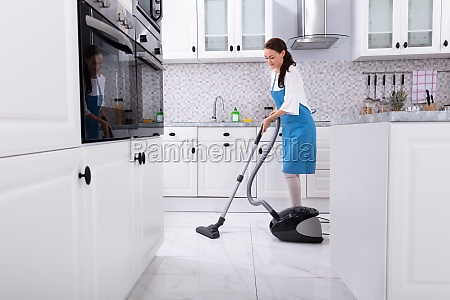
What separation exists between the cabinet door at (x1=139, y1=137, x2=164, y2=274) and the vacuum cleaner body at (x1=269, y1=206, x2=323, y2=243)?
81 cm

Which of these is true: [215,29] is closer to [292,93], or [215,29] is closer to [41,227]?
[292,93]

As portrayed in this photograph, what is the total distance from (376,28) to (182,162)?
223 cm

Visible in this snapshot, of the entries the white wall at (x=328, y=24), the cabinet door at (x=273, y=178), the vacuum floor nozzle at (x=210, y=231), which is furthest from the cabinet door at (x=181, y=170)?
the white wall at (x=328, y=24)

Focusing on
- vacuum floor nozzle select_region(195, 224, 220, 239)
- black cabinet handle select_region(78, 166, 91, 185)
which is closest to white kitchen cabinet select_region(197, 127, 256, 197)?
vacuum floor nozzle select_region(195, 224, 220, 239)

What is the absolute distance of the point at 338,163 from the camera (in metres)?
1.70

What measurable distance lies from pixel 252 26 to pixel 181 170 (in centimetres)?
154

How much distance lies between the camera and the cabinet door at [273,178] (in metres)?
3.31

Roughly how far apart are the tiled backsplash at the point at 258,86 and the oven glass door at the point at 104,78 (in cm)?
232

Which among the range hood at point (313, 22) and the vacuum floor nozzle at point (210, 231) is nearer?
the vacuum floor nozzle at point (210, 231)

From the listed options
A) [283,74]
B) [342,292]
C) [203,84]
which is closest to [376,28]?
[283,74]

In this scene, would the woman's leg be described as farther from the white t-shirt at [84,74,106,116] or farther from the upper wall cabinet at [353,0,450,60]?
the white t-shirt at [84,74,106,116]

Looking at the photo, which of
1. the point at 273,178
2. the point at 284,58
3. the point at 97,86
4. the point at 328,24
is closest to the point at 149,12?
the point at 97,86

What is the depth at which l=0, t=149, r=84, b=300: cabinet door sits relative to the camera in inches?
29.0

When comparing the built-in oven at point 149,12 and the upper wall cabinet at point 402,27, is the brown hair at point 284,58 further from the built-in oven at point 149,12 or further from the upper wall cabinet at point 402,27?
the upper wall cabinet at point 402,27
